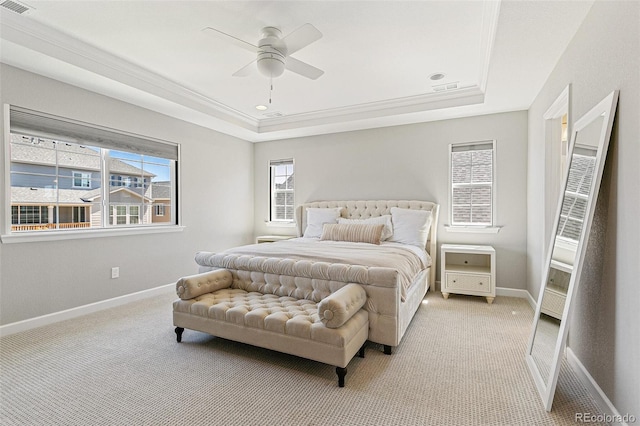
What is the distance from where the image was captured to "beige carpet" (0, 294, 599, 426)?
176 centimetres

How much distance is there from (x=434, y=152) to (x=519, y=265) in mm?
1922

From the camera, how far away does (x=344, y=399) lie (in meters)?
1.91

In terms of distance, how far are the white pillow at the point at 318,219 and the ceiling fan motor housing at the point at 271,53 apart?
8.64 feet

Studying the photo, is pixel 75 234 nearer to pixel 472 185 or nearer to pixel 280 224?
pixel 280 224

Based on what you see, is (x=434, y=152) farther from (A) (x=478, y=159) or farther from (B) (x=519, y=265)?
(B) (x=519, y=265)

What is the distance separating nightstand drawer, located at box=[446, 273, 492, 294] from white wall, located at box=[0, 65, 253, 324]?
11.6 feet

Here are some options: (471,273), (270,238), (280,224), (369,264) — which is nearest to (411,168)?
(471,273)

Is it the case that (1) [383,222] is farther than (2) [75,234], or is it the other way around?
(1) [383,222]

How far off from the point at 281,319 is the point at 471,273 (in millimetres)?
2723

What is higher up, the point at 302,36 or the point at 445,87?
the point at 445,87

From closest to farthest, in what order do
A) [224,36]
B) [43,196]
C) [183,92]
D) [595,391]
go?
[595,391] → [224,36] → [43,196] → [183,92]

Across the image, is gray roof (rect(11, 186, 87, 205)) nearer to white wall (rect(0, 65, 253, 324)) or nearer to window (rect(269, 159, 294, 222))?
white wall (rect(0, 65, 253, 324))

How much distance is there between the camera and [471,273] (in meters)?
3.87

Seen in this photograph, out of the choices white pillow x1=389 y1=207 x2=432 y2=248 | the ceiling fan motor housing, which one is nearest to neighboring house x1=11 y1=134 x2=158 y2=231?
the ceiling fan motor housing
